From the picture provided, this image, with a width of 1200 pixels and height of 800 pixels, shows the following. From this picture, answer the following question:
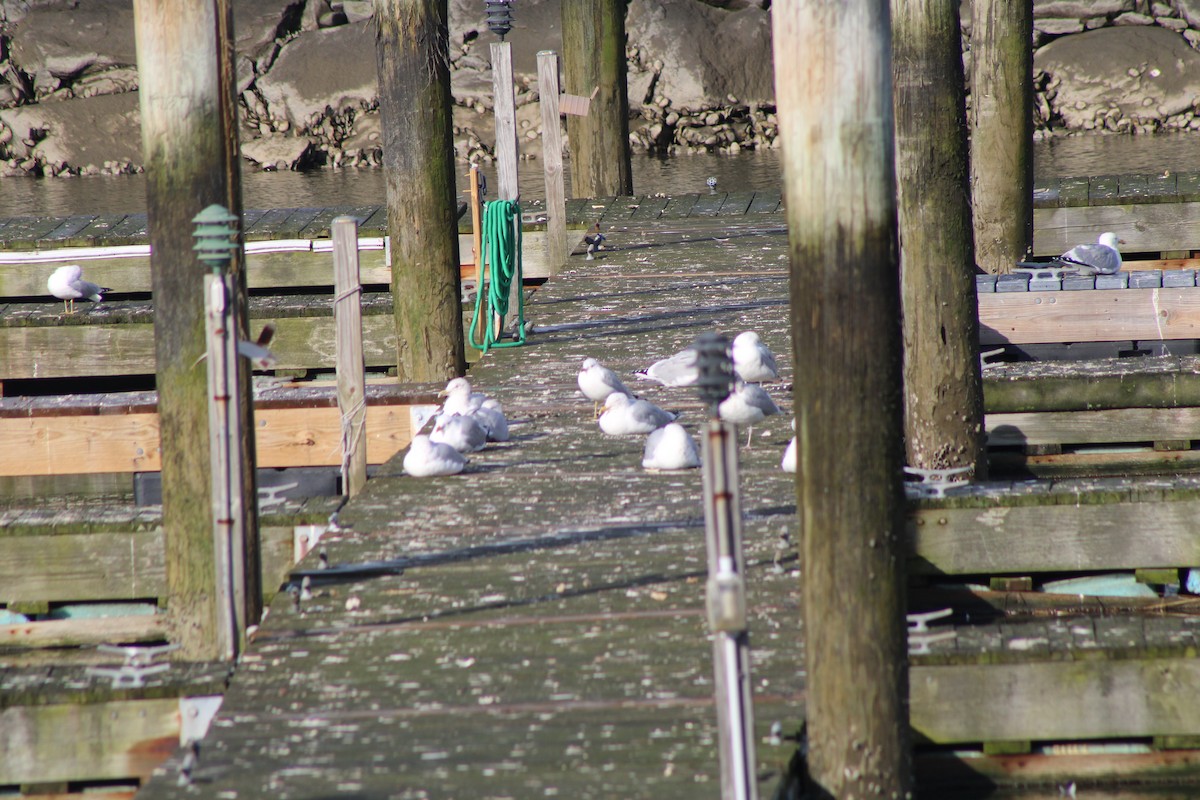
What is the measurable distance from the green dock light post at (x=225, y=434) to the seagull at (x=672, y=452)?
82.3 inches

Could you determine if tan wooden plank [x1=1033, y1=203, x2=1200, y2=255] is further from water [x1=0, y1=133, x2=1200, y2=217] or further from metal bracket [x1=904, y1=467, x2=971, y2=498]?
water [x1=0, y1=133, x2=1200, y2=217]

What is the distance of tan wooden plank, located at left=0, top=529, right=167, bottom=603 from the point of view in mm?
6293

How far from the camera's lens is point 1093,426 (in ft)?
26.3

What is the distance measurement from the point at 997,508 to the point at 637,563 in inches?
58.2

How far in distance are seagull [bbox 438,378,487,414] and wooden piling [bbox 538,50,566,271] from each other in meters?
3.35

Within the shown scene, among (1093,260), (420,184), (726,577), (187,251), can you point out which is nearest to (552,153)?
(420,184)

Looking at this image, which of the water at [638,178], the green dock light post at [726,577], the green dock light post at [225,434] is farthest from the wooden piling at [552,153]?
the water at [638,178]

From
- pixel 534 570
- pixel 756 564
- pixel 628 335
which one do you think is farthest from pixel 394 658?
pixel 628 335

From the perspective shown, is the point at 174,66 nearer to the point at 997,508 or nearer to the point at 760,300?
the point at 997,508

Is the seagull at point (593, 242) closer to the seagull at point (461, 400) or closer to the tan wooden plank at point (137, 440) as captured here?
the tan wooden plank at point (137, 440)

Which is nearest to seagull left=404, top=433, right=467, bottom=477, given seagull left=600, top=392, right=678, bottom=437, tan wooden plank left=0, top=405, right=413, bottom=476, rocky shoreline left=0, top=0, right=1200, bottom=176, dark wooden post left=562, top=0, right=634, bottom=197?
seagull left=600, top=392, right=678, bottom=437

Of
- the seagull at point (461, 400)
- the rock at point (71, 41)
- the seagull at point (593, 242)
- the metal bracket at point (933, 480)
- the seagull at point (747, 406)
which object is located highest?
the rock at point (71, 41)

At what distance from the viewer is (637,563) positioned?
570 centimetres

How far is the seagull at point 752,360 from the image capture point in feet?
26.1
